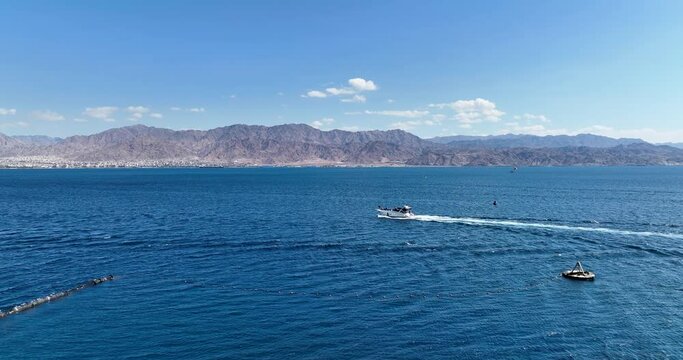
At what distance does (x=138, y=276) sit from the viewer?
2778 inches

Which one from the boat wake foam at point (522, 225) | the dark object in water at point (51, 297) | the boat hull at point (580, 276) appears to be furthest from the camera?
the boat wake foam at point (522, 225)

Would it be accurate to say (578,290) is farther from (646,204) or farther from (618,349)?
(646,204)

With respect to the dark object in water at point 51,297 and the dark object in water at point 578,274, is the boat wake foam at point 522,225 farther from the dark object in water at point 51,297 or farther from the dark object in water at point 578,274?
the dark object in water at point 51,297

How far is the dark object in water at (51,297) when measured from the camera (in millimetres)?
55312

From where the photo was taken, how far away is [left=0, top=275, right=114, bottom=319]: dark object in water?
55.3 metres

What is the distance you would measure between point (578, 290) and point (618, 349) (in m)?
18.6

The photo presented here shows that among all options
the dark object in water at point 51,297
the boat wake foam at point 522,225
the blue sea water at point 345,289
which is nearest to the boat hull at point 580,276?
the blue sea water at point 345,289

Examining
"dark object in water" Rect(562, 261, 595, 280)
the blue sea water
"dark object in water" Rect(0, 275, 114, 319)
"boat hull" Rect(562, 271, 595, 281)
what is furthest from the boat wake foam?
"dark object in water" Rect(0, 275, 114, 319)

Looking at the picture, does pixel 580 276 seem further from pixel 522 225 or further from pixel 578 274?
pixel 522 225

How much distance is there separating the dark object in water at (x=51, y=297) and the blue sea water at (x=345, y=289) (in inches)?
56.4

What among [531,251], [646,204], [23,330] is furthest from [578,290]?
[646,204]

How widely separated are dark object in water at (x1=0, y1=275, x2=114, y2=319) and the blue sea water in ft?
4.70

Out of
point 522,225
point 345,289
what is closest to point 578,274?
point 345,289

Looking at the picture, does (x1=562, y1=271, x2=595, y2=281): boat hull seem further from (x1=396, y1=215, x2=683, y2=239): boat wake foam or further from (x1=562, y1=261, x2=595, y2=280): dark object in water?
(x1=396, y1=215, x2=683, y2=239): boat wake foam
